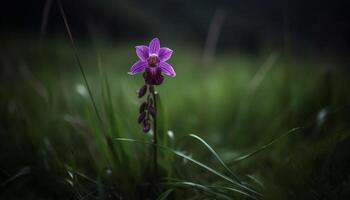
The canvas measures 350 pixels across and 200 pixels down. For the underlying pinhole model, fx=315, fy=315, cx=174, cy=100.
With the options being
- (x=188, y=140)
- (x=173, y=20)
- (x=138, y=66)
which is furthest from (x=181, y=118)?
(x=173, y=20)

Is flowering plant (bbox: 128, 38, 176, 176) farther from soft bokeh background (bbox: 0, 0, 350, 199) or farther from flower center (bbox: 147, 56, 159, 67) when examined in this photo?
soft bokeh background (bbox: 0, 0, 350, 199)

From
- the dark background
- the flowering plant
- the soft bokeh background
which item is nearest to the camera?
the flowering plant

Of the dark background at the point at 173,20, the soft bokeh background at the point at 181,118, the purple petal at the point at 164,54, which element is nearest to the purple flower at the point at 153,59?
the purple petal at the point at 164,54

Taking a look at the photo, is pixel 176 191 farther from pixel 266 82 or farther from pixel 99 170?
pixel 266 82

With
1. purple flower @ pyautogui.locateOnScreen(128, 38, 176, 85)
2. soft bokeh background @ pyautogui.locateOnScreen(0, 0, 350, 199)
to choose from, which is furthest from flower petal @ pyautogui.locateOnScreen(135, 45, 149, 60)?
soft bokeh background @ pyautogui.locateOnScreen(0, 0, 350, 199)

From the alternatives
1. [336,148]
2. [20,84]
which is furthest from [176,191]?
[20,84]

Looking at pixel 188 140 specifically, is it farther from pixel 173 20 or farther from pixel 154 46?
pixel 173 20
